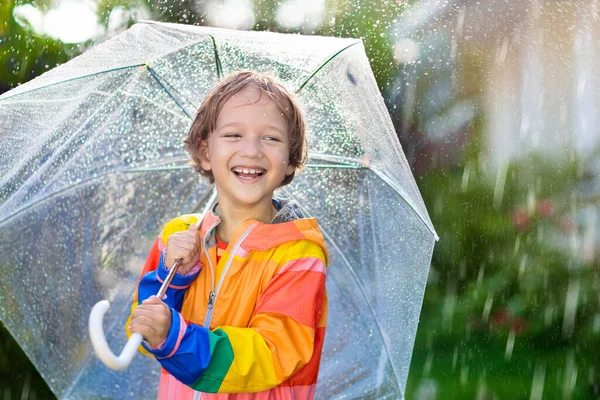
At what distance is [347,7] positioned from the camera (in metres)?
5.71

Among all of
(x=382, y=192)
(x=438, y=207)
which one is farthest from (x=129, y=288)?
(x=438, y=207)

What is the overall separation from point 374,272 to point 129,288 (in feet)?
2.21

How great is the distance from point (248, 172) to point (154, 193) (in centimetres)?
54

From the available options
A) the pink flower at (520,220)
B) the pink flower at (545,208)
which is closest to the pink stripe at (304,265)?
the pink flower at (520,220)

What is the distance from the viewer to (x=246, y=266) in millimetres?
1819

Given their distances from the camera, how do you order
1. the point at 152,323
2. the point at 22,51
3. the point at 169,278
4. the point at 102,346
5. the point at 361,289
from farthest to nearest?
the point at 22,51
the point at 361,289
the point at 169,278
the point at 152,323
the point at 102,346

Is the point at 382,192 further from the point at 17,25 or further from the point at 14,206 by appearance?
the point at 17,25

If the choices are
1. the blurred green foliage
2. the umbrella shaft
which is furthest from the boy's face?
the blurred green foliage

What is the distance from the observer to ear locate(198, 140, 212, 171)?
2.04m

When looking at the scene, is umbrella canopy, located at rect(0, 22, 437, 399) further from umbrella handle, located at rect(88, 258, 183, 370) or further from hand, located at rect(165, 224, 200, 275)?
umbrella handle, located at rect(88, 258, 183, 370)

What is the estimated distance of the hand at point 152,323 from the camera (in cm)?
152

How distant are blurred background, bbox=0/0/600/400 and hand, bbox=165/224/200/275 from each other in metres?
3.35

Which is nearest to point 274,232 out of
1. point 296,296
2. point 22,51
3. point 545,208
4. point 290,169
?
point 296,296

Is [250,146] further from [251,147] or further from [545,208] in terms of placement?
[545,208]
